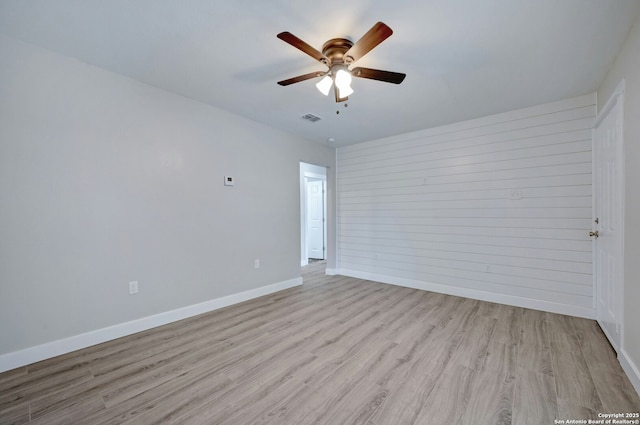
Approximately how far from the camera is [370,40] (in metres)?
1.72

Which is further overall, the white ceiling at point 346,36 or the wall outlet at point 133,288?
the wall outlet at point 133,288

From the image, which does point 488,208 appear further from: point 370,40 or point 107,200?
point 107,200

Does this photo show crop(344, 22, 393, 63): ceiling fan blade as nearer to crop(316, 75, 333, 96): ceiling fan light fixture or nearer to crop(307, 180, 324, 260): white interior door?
crop(316, 75, 333, 96): ceiling fan light fixture

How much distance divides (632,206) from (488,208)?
1.83 meters

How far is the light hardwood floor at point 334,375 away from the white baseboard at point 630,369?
0.06 m

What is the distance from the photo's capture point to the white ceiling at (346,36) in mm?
1789

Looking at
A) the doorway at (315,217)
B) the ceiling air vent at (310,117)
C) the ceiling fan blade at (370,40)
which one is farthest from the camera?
the doorway at (315,217)

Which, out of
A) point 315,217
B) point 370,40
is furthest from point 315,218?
point 370,40

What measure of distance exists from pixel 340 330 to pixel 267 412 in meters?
1.29

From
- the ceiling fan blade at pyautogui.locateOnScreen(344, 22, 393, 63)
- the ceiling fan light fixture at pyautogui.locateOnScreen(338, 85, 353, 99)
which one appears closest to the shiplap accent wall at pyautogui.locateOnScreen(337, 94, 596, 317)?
the ceiling fan light fixture at pyautogui.locateOnScreen(338, 85, 353, 99)

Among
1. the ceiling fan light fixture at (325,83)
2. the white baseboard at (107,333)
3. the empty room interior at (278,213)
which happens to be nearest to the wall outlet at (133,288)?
the empty room interior at (278,213)

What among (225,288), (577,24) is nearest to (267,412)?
(225,288)

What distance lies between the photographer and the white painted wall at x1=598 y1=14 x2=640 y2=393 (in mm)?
1856

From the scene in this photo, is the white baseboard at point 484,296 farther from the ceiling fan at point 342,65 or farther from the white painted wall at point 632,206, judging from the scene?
the ceiling fan at point 342,65
